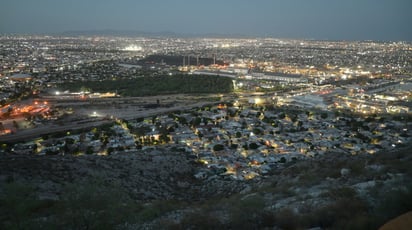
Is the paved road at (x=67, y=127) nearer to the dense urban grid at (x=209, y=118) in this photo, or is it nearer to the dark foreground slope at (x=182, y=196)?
the dense urban grid at (x=209, y=118)

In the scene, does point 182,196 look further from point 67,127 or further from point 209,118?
point 67,127

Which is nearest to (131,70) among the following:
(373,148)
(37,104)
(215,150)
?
(37,104)

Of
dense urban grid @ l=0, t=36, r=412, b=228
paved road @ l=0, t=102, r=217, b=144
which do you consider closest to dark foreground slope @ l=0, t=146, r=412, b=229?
dense urban grid @ l=0, t=36, r=412, b=228

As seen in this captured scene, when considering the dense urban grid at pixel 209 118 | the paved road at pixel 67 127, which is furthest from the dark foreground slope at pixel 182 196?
the paved road at pixel 67 127

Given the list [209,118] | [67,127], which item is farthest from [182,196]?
[67,127]

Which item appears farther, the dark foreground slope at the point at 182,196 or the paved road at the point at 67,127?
the paved road at the point at 67,127

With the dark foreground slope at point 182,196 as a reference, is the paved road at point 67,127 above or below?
below

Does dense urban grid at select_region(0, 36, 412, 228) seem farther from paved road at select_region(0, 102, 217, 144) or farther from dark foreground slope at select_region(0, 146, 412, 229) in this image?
dark foreground slope at select_region(0, 146, 412, 229)

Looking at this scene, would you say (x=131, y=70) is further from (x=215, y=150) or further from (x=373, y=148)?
(x=373, y=148)

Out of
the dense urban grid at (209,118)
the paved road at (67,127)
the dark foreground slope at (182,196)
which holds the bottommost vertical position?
the paved road at (67,127)
